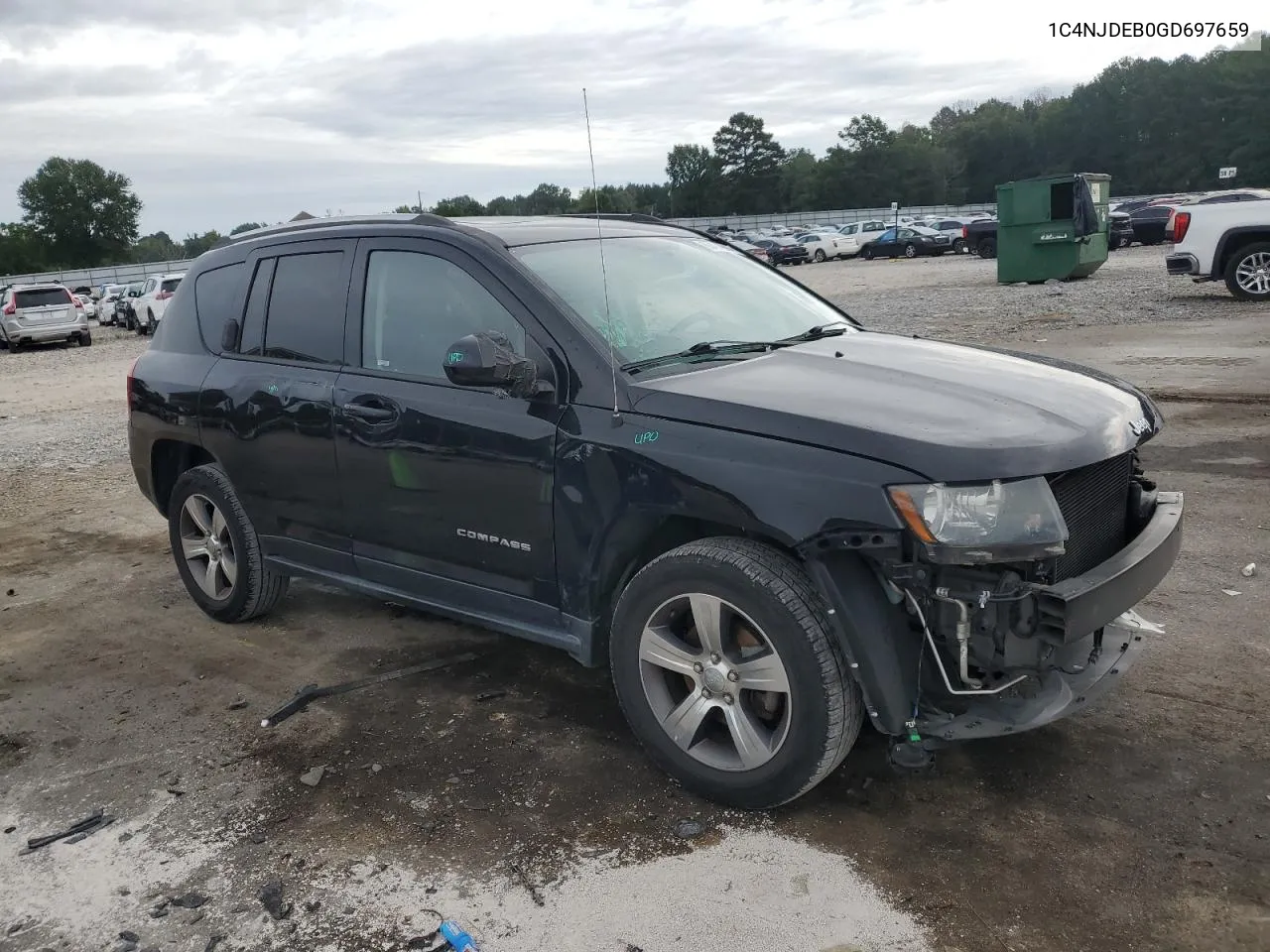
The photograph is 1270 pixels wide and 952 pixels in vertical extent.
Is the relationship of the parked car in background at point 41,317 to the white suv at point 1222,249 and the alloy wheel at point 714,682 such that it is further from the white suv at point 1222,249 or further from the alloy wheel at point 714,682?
the alloy wheel at point 714,682

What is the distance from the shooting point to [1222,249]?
15672mm

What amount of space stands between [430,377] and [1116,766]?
2.78 meters

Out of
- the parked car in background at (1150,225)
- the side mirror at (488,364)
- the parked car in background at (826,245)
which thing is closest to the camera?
the side mirror at (488,364)

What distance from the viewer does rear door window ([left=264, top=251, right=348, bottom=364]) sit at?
447cm

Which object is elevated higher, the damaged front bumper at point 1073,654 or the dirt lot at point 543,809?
the damaged front bumper at point 1073,654

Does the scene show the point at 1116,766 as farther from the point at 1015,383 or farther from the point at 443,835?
the point at 443,835

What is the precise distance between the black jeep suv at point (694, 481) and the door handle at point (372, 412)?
19mm

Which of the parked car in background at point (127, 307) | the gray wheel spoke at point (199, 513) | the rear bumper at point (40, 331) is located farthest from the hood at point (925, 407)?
the parked car in background at point (127, 307)

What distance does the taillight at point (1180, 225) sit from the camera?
1569cm

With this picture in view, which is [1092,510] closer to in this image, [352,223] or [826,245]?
[352,223]

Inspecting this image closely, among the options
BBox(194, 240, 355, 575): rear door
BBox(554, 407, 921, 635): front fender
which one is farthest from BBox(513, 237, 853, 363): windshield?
BBox(194, 240, 355, 575): rear door

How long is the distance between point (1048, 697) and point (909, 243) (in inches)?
1675

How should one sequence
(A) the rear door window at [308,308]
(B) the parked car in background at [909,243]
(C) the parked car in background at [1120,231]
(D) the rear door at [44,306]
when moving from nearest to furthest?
(A) the rear door window at [308,308] < (D) the rear door at [44,306] < (C) the parked car in background at [1120,231] < (B) the parked car in background at [909,243]

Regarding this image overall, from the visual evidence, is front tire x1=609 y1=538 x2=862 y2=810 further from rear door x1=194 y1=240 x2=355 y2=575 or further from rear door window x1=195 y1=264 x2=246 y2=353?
rear door window x1=195 y1=264 x2=246 y2=353
